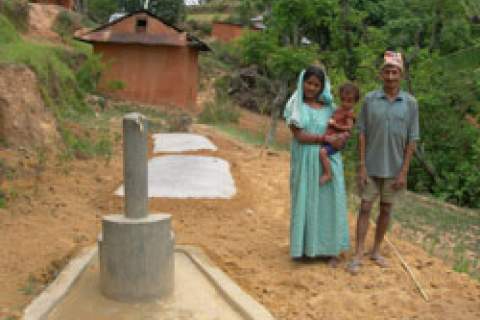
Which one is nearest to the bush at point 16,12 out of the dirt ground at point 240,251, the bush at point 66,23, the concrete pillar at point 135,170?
the bush at point 66,23

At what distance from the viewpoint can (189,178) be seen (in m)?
8.62

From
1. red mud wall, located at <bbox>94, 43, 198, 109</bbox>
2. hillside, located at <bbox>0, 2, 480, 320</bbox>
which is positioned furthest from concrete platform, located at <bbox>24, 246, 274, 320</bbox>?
red mud wall, located at <bbox>94, 43, 198, 109</bbox>

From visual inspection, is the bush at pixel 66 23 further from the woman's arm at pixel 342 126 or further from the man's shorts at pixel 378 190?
the man's shorts at pixel 378 190

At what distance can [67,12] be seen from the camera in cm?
2730

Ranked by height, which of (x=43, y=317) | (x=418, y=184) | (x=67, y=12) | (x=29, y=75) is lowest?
(x=418, y=184)

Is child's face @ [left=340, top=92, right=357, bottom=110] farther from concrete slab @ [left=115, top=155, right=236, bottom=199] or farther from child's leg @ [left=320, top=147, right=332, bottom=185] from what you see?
concrete slab @ [left=115, top=155, right=236, bottom=199]

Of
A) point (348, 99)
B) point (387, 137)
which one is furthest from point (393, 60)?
point (387, 137)

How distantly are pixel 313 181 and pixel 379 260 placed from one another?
0.88 meters

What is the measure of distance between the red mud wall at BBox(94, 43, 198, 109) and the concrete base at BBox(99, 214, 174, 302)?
17.7 metres

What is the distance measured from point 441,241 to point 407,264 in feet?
9.43

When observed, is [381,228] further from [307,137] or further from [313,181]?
[307,137]

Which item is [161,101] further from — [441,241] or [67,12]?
[441,241]

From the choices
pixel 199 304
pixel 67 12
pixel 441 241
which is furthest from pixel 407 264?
pixel 67 12

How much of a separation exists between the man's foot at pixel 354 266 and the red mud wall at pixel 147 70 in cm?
1763
